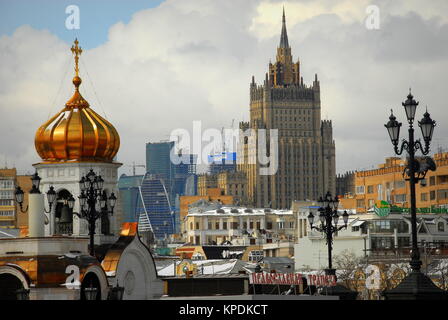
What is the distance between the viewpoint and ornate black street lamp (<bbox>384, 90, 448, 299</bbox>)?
29953 millimetres

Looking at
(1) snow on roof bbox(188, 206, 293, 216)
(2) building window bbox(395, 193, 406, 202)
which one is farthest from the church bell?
(1) snow on roof bbox(188, 206, 293, 216)

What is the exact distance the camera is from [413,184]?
3144 cm

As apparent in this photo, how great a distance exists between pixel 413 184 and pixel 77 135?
24983 millimetres

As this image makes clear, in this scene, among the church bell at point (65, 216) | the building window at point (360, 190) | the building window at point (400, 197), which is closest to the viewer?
the church bell at point (65, 216)

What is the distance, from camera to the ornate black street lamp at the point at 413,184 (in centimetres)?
2995

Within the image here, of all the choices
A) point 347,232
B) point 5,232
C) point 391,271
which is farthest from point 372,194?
point 5,232

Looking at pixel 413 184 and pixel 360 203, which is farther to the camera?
pixel 360 203

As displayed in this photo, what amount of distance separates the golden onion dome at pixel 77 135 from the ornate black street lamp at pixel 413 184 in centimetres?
2273

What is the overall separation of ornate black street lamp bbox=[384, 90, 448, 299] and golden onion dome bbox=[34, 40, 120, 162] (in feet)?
74.6

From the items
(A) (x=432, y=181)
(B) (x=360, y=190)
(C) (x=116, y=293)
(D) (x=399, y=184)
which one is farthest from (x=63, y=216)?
(B) (x=360, y=190)

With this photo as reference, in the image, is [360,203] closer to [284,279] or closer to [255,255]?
[255,255]

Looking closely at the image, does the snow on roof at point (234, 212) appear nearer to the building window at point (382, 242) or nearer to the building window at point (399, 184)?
the building window at point (399, 184)

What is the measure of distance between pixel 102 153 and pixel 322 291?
42.4 feet

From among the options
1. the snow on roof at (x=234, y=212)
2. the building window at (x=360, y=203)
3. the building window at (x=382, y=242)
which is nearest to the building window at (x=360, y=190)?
the building window at (x=360, y=203)
